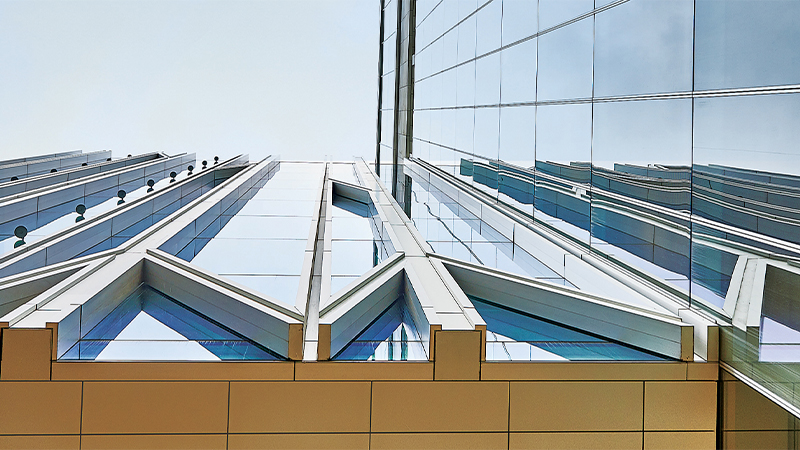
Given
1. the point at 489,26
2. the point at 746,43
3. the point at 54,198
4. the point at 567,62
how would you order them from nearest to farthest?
the point at 746,43
the point at 567,62
the point at 489,26
the point at 54,198

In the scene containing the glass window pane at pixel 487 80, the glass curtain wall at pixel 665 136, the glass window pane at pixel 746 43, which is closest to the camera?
the glass window pane at pixel 746 43

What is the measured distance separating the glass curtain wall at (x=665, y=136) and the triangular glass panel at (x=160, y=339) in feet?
11.7

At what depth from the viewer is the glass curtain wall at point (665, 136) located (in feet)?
13.1

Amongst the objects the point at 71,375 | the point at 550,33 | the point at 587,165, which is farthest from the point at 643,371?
the point at 550,33

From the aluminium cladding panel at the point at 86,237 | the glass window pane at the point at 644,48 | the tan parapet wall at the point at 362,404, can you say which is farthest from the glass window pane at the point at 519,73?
the aluminium cladding panel at the point at 86,237

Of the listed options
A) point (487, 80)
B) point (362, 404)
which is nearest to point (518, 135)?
point (487, 80)

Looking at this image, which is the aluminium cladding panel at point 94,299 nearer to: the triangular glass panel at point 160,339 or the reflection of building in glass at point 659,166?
the triangular glass panel at point 160,339

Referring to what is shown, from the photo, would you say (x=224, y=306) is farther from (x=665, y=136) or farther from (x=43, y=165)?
(x=43, y=165)

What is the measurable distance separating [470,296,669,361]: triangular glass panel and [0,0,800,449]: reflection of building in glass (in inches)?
0.9

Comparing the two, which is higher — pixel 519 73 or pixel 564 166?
pixel 519 73

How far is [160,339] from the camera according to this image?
493 centimetres

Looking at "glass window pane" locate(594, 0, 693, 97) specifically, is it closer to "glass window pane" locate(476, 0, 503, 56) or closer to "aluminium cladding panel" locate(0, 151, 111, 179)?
"glass window pane" locate(476, 0, 503, 56)

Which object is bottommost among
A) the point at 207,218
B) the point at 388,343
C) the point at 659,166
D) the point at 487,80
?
the point at 388,343

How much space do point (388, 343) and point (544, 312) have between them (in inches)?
64.0
